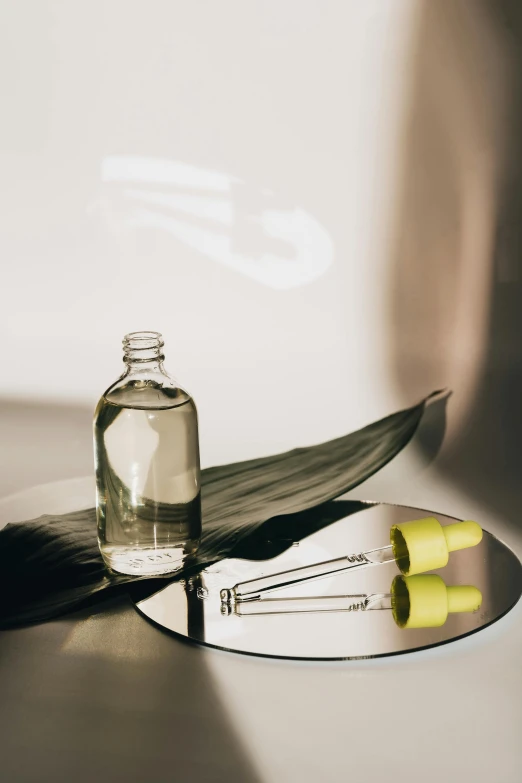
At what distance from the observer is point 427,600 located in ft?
2.85

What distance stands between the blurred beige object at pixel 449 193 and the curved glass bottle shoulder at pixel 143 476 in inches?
29.1

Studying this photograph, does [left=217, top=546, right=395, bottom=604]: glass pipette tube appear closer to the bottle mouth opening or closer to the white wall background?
the bottle mouth opening

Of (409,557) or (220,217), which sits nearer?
(409,557)

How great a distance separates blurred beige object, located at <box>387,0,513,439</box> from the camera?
5.36 ft

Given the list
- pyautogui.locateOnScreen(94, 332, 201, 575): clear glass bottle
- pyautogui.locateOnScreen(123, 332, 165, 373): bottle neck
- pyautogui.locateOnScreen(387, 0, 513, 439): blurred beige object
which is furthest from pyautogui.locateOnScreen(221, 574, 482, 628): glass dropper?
Result: pyautogui.locateOnScreen(387, 0, 513, 439): blurred beige object

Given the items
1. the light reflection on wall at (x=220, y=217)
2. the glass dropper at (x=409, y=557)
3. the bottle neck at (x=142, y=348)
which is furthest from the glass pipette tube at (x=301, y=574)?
the light reflection on wall at (x=220, y=217)

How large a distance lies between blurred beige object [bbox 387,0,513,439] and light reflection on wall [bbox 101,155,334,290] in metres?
0.16

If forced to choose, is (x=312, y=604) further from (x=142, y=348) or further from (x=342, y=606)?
(x=142, y=348)

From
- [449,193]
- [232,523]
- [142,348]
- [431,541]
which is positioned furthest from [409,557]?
[449,193]

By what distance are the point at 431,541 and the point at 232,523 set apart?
209 mm

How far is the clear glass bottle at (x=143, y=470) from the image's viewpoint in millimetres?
923

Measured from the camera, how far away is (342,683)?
782 millimetres

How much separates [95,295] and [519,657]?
1096mm

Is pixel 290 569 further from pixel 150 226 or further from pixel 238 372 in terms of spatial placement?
pixel 150 226
